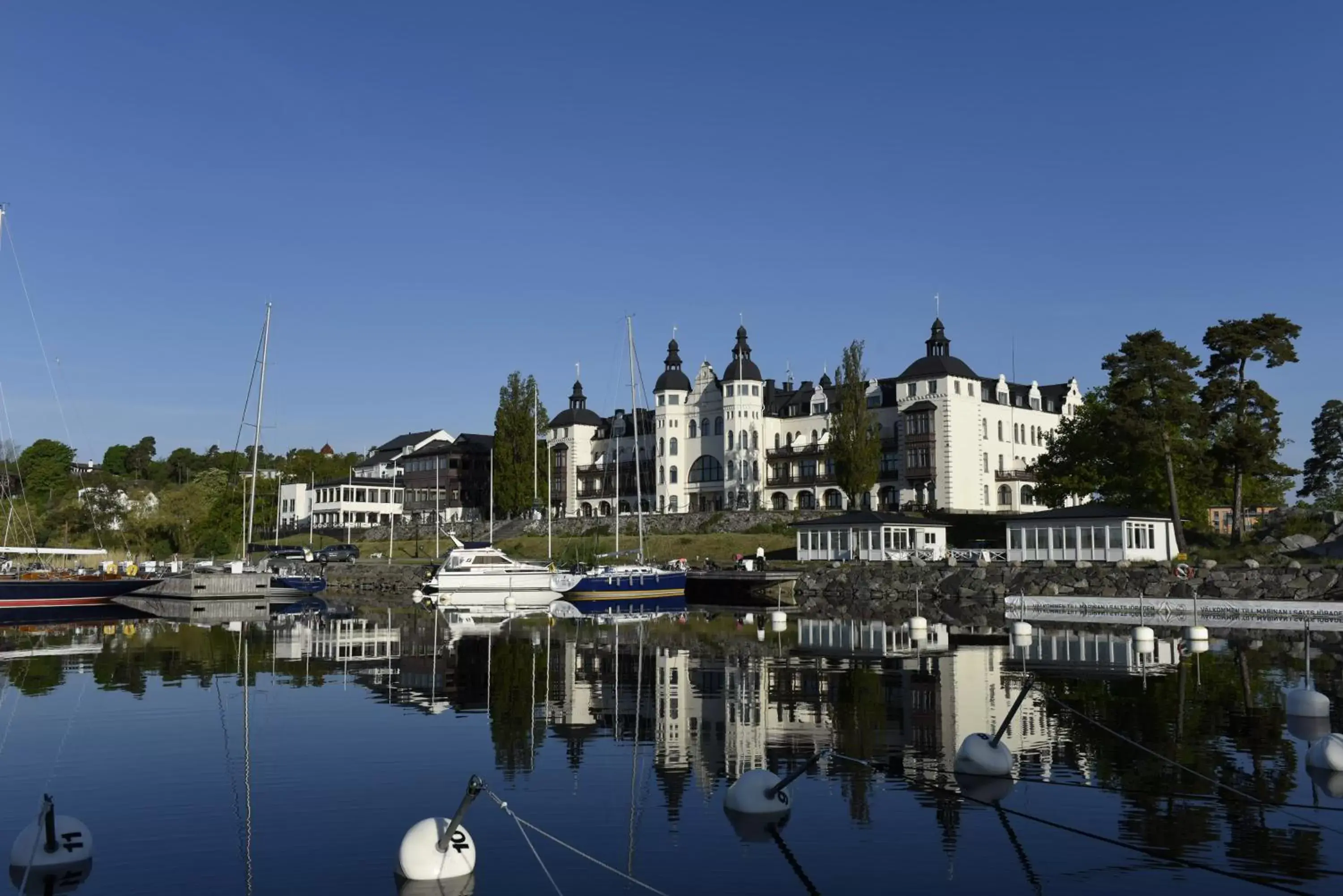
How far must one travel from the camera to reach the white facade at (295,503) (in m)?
157

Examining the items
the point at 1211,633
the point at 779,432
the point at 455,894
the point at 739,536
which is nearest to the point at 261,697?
the point at 455,894

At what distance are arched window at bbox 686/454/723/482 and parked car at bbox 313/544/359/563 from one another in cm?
3423

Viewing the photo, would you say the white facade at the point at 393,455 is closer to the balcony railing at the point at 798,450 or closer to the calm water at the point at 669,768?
the balcony railing at the point at 798,450

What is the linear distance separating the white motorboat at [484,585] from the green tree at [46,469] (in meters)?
93.6

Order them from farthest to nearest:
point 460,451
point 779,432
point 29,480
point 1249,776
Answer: point 29,480
point 460,451
point 779,432
point 1249,776

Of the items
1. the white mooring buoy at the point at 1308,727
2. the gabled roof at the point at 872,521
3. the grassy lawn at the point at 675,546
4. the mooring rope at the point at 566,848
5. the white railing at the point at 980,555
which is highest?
the gabled roof at the point at 872,521

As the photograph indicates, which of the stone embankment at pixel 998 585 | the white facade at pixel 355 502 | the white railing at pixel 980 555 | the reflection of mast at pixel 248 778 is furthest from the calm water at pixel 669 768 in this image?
the white facade at pixel 355 502

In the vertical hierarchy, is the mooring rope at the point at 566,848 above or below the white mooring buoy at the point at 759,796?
below

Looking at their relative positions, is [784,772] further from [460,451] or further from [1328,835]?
[460,451]

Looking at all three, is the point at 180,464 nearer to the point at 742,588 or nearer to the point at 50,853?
the point at 742,588

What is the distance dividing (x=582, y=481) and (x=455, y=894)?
117850 mm

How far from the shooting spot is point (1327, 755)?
61.3 ft

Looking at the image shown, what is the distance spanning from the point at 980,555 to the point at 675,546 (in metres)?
31.2

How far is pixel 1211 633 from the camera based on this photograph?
1811 inches
